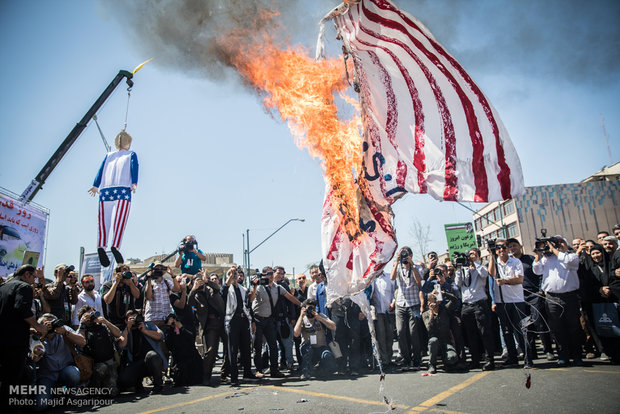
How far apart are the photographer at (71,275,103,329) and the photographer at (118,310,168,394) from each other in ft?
3.00

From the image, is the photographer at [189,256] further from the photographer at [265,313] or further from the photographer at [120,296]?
the photographer at [265,313]

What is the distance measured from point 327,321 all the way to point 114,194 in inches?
→ 202

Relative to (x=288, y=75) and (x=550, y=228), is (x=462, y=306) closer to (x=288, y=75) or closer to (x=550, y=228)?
(x=288, y=75)

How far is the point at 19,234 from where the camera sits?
10.5m

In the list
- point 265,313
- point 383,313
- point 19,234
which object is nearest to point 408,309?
point 383,313

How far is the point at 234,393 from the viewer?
5.90 m

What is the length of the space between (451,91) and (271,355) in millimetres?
5846

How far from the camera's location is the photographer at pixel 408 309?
7293 mm

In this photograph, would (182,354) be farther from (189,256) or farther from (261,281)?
(189,256)

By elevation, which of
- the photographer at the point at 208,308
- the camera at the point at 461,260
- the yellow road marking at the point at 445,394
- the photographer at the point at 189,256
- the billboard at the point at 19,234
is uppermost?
the billboard at the point at 19,234

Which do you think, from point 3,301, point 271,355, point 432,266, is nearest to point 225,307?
point 271,355

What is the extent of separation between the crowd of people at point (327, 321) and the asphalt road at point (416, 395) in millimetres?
482

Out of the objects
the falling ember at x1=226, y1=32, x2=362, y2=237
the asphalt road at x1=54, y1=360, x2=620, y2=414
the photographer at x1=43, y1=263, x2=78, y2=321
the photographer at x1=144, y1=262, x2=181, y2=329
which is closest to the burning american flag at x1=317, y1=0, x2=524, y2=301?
the falling ember at x1=226, y1=32, x2=362, y2=237

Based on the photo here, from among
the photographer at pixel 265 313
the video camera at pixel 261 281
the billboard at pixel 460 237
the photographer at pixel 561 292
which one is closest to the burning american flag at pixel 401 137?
the photographer at pixel 561 292
